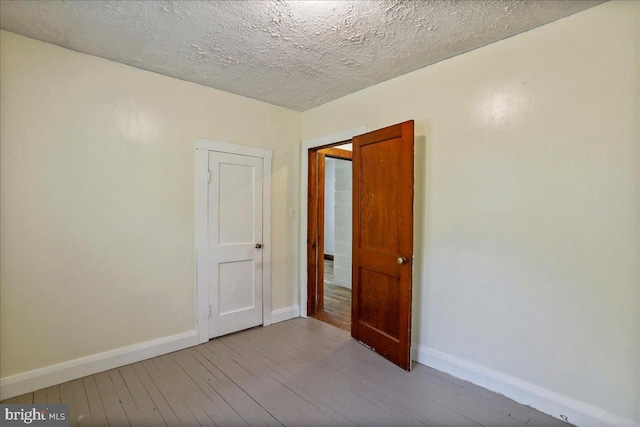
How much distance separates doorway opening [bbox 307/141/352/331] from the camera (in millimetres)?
3857

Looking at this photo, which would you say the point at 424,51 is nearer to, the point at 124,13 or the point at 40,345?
the point at 124,13

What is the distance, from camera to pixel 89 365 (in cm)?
246

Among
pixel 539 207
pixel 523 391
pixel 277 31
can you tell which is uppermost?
pixel 277 31

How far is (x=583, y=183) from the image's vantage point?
6.31 feet

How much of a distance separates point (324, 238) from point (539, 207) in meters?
2.74

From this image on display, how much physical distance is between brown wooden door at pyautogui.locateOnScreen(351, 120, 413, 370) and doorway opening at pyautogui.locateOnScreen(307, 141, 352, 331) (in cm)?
58

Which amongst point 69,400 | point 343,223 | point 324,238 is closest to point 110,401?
point 69,400

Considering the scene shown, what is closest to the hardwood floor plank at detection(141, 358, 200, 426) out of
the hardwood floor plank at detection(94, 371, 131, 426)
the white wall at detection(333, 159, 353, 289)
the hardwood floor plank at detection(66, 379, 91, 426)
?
the hardwood floor plank at detection(94, 371, 131, 426)

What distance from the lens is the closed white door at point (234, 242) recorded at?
3.15 meters

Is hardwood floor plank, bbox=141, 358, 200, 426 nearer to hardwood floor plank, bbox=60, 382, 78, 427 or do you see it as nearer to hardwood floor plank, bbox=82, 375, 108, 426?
hardwood floor plank, bbox=82, 375, 108, 426

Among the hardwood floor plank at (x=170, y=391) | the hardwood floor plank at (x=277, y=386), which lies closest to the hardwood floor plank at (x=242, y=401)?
the hardwood floor plank at (x=277, y=386)

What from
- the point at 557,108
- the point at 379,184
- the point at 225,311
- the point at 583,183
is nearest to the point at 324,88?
the point at 379,184

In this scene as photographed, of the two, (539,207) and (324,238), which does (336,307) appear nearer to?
(324,238)

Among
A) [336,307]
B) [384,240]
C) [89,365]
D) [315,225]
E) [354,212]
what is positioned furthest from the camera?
[336,307]
